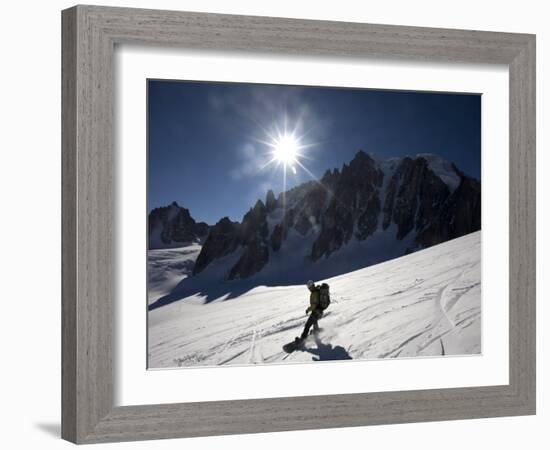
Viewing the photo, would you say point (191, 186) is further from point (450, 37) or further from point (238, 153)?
point (450, 37)

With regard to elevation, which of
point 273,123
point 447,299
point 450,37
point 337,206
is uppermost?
point 450,37

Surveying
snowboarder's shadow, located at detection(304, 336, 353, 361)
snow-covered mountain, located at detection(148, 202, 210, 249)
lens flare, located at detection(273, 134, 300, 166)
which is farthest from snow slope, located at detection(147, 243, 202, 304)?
snowboarder's shadow, located at detection(304, 336, 353, 361)

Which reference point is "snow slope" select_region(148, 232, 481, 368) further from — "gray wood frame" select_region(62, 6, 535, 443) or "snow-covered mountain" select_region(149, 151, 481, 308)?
"gray wood frame" select_region(62, 6, 535, 443)

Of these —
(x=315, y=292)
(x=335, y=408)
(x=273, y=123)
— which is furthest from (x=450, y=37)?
(x=335, y=408)

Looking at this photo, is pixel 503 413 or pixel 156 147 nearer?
pixel 156 147

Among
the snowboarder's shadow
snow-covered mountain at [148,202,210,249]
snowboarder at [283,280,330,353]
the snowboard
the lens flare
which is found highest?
the lens flare

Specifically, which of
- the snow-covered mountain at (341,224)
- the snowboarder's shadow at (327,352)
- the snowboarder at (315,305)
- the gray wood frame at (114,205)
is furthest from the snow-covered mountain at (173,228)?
the snowboarder's shadow at (327,352)
